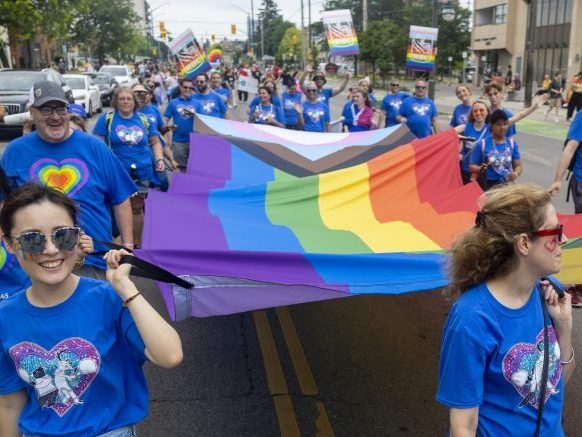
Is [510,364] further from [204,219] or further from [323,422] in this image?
[204,219]

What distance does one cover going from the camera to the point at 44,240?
223cm

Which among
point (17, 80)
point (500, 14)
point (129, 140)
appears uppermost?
point (500, 14)

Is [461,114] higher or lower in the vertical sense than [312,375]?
higher

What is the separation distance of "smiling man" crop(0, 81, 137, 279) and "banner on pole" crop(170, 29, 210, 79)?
8.40 meters

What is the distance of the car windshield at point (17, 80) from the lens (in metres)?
19.5

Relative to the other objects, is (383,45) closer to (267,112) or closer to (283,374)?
(267,112)

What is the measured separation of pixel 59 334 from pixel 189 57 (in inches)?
421

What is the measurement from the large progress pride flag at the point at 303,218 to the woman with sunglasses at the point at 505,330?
1.22 m

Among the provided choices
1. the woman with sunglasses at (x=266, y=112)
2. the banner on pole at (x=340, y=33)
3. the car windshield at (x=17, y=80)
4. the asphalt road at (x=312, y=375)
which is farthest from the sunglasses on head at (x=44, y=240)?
the car windshield at (x=17, y=80)

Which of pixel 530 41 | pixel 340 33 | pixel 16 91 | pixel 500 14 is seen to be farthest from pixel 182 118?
pixel 500 14

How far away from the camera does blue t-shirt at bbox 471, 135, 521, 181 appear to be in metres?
6.83

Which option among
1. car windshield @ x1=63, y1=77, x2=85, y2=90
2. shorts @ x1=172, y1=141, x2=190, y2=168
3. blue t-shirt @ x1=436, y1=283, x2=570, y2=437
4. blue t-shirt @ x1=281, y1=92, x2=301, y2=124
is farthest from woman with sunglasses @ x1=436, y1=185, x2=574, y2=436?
car windshield @ x1=63, y1=77, x2=85, y2=90

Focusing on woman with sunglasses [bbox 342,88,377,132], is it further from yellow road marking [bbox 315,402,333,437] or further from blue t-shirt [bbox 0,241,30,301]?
blue t-shirt [bbox 0,241,30,301]

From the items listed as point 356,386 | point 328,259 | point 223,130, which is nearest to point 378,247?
point 328,259
